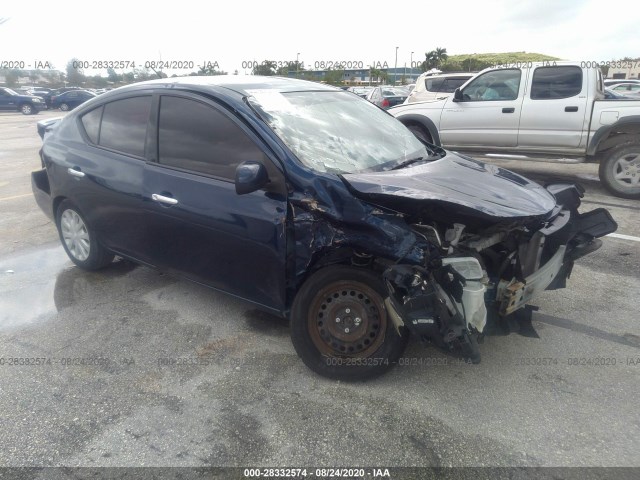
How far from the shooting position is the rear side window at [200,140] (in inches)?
123

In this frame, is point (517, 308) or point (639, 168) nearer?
point (517, 308)

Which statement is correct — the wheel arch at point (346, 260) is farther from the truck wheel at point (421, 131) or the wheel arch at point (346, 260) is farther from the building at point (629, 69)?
the building at point (629, 69)

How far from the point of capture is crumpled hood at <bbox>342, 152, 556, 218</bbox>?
2.65 m

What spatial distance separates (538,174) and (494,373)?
6.87 meters

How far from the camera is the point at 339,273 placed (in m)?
2.79

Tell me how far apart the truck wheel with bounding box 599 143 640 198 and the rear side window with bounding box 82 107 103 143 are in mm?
6668

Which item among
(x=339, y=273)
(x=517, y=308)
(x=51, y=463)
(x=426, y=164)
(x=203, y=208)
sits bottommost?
(x=51, y=463)

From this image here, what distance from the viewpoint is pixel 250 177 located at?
279 centimetres

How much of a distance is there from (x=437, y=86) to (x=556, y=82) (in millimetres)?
5928

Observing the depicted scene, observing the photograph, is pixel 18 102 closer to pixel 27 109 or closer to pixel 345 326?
pixel 27 109

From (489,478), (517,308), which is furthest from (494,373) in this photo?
(489,478)

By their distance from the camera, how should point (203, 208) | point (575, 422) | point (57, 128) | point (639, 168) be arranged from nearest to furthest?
1. point (575, 422)
2. point (203, 208)
3. point (57, 128)
4. point (639, 168)

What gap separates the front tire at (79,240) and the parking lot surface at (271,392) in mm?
347

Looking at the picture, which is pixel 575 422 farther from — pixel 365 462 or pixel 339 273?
pixel 339 273
